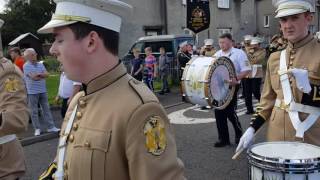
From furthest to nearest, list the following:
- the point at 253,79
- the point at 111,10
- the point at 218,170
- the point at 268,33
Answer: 1. the point at 268,33
2. the point at 253,79
3. the point at 218,170
4. the point at 111,10

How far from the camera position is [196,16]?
14.8 m

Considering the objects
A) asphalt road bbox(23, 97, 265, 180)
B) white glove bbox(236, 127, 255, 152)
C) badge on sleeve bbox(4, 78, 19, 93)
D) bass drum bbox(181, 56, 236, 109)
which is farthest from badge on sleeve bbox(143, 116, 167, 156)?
bass drum bbox(181, 56, 236, 109)

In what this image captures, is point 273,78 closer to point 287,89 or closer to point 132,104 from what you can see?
point 287,89

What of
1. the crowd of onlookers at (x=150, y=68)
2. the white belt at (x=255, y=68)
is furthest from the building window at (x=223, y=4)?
the white belt at (x=255, y=68)

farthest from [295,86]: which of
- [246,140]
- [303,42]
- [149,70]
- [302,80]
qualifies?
[149,70]

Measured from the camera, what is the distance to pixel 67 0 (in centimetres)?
195

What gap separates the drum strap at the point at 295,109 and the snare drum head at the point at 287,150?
0.29m

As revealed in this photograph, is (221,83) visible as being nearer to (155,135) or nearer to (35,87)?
(35,87)

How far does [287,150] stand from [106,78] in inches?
67.6

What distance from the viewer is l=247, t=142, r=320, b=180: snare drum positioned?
274 centimetres

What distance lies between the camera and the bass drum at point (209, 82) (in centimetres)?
676

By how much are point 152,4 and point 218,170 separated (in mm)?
19987

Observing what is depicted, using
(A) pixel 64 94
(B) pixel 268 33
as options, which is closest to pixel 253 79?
(A) pixel 64 94

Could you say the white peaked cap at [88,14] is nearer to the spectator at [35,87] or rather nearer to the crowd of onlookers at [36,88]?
the crowd of onlookers at [36,88]
